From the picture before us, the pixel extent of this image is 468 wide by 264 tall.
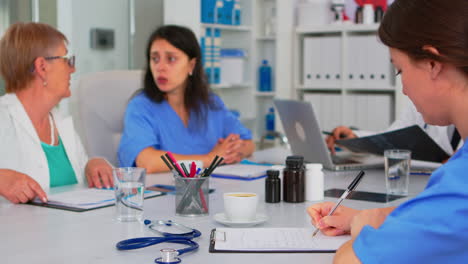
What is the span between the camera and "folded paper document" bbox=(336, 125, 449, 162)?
7.04 feet

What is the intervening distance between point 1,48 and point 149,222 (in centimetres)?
117

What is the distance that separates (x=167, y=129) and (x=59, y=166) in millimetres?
633

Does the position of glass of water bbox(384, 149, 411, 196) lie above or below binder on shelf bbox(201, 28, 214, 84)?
below

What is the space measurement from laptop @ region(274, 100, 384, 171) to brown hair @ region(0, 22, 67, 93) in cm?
97

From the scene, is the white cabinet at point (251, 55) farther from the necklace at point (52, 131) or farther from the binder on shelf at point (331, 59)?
the necklace at point (52, 131)

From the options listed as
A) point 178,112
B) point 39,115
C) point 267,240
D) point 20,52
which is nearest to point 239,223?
point 267,240

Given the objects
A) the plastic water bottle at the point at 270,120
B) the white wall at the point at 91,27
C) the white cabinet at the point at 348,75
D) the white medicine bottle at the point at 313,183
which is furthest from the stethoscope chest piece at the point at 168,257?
the plastic water bottle at the point at 270,120

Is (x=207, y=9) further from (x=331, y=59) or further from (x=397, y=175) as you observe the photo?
(x=397, y=175)

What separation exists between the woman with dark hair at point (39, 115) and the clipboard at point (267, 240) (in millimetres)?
776

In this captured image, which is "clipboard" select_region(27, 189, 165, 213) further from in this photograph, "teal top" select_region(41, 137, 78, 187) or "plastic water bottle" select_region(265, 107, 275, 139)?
"plastic water bottle" select_region(265, 107, 275, 139)

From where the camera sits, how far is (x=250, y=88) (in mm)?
5219

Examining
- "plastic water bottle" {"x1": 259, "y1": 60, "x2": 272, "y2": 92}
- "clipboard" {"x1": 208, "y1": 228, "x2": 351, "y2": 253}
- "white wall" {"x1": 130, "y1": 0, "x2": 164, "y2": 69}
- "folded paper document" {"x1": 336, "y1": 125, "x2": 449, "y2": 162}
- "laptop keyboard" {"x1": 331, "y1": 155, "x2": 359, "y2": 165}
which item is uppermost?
"white wall" {"x1": 130, "y1": 0, "x2": 164, "y2": 69}

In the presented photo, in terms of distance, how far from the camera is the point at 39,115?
226 cm

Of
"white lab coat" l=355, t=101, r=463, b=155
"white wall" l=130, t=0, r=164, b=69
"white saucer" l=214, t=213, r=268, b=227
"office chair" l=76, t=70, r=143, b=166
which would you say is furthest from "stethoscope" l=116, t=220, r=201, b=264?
"white wall" l=130, t=0, r=164, b=69
